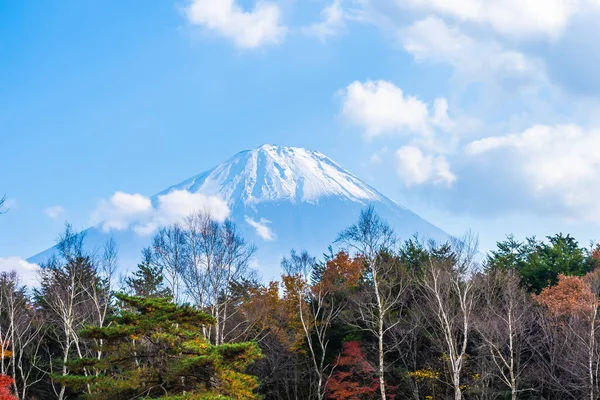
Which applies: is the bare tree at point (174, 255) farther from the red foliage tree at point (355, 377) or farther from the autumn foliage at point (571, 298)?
the autumn foliage at point (571, 298)

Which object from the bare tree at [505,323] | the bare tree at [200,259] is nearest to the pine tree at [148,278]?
the bare tree at [200,259]

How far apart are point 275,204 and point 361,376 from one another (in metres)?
174

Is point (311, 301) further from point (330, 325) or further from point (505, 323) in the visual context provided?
point (505, 323)

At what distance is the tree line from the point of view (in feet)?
39.9

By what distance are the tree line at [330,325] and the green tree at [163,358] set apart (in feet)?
0.10

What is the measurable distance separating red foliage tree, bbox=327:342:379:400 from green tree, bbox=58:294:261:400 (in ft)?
34.3

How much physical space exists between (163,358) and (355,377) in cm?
1394

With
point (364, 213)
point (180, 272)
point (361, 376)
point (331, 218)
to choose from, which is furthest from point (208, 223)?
point (331, 218)

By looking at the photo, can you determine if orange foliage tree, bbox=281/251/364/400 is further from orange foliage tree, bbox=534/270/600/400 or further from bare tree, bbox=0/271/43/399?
bare tree, bbox=0/271/43/399

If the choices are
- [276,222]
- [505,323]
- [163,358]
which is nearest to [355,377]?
[505,323]

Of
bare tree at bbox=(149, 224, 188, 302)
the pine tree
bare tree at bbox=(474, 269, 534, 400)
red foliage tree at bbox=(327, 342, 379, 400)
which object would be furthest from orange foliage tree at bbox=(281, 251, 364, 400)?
the pine tree

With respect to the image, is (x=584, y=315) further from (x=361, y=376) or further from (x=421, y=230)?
(x=421, y=230)

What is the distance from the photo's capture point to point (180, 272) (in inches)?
852

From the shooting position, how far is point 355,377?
80.0 feet
